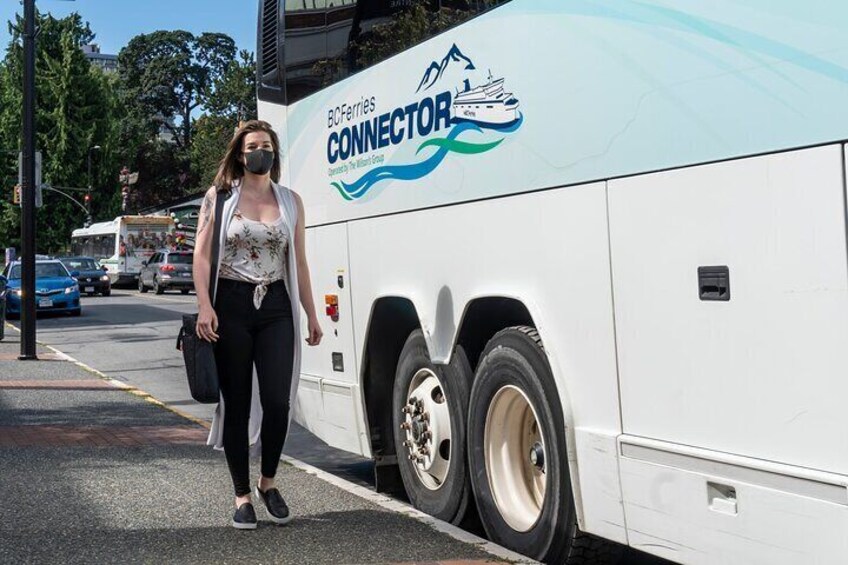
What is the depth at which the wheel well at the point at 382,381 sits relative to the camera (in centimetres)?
666

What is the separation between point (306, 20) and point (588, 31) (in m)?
3.38

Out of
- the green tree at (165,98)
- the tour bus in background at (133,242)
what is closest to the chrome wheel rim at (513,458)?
the tour bus in background at (133,242)

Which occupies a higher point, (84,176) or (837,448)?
(84,176)

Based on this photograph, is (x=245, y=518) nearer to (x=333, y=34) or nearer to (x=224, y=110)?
(x=333, y=34)

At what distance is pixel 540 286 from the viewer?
15.6 feet

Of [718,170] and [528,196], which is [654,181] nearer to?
[718,170]

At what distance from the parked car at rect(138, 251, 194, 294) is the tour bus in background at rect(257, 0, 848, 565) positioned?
36793 millimetres

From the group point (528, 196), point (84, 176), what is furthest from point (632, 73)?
point (84, 176)

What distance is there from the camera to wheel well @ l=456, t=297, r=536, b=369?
5.28 meters

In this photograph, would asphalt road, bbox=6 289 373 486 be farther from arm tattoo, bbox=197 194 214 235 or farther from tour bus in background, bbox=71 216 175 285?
tour bus in background, bbox=71 216 175 285

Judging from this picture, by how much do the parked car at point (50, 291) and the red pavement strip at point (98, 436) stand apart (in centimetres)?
1991

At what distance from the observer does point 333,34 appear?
7.10 m

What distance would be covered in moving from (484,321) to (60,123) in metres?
70.9

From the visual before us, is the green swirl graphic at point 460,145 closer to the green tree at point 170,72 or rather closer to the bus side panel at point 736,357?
the bus side panel at point 736,357
